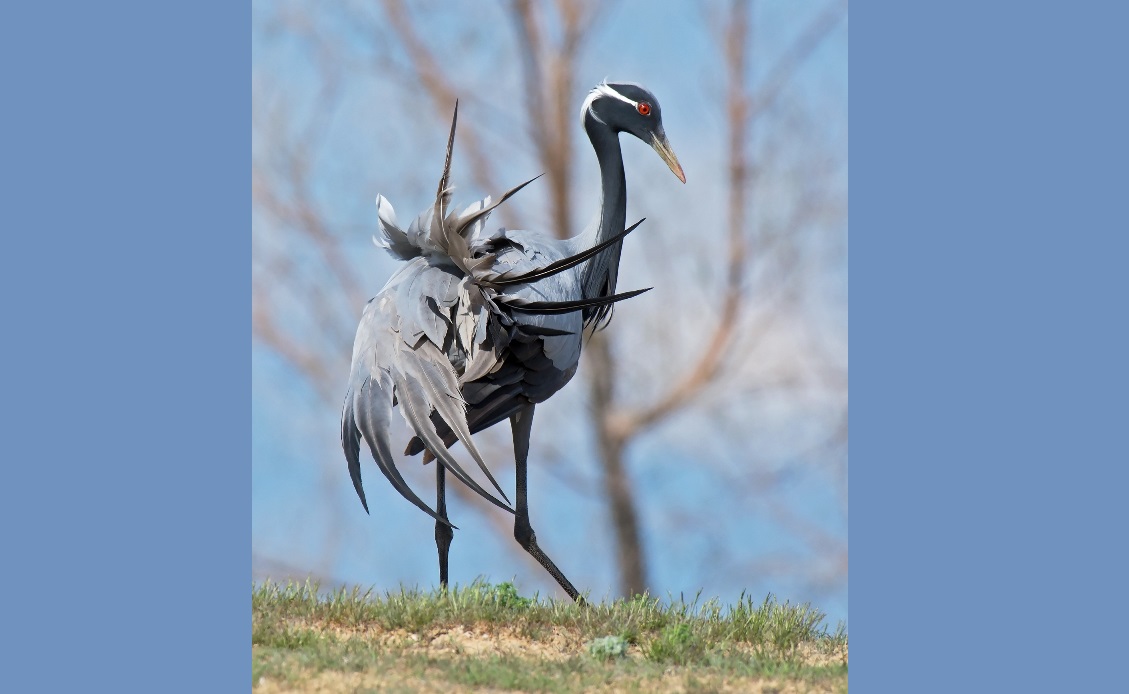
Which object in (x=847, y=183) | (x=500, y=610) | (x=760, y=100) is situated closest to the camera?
(x=500, y=610)

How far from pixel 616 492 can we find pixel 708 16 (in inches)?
91.0

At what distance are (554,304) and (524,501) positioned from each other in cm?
117

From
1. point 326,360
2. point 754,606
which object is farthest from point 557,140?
point 754,606

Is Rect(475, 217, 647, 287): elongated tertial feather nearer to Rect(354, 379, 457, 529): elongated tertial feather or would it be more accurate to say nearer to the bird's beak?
Rect(354, 379, 457, 529): elongated tertial feather

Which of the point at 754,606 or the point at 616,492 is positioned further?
the point at 616,492

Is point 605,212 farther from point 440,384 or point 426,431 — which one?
point 426,431

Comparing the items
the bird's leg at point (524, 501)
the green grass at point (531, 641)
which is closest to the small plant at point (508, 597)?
the green grass at point (531, 641)

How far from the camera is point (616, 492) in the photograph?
702cm

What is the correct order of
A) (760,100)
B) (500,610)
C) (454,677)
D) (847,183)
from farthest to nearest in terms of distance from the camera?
(760,100), (847,183), (500,610), (454,677)

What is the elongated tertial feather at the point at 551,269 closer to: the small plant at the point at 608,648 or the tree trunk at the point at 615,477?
the small plant at the point at 608,648

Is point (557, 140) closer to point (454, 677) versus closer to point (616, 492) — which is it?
point (616, 492)

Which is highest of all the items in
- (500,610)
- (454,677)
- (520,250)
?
(520,250)

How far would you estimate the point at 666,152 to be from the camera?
239 inches

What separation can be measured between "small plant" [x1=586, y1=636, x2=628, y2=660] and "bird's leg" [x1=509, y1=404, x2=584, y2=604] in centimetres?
46
